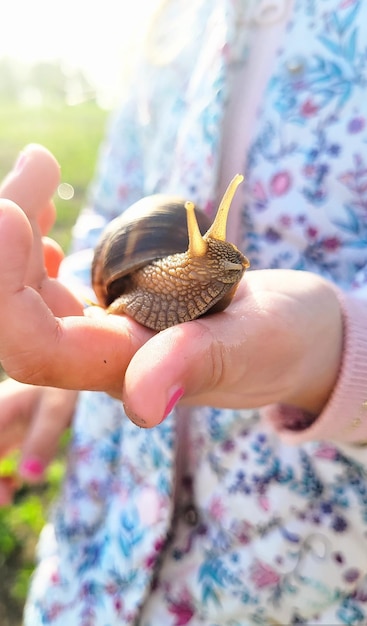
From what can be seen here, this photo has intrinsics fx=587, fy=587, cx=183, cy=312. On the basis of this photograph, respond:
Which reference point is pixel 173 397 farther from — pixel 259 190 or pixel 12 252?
pixel 259 190

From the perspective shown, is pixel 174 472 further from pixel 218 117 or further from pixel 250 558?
pixel 218 117

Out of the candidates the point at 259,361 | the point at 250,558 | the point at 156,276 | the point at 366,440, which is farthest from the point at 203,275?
the point at 250,558

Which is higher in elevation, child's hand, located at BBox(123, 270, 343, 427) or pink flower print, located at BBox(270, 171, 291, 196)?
pink flower print, located at BBox(270, 171, 291, 196)

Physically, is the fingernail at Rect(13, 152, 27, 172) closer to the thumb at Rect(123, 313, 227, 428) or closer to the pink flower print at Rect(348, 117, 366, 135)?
the thumb at Rect(123, 313, 227, 428)

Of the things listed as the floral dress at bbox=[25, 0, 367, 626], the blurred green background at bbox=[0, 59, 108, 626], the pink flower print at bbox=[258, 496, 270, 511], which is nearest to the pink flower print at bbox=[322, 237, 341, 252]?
the floral dress at bbox=[25, 0, 367, 626]

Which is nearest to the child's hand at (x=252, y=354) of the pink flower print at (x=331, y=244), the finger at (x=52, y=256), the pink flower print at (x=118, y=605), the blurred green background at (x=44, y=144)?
the pink flower print at (x=331, y=244)

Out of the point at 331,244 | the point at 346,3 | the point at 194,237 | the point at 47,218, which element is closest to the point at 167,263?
the point at 194,237
